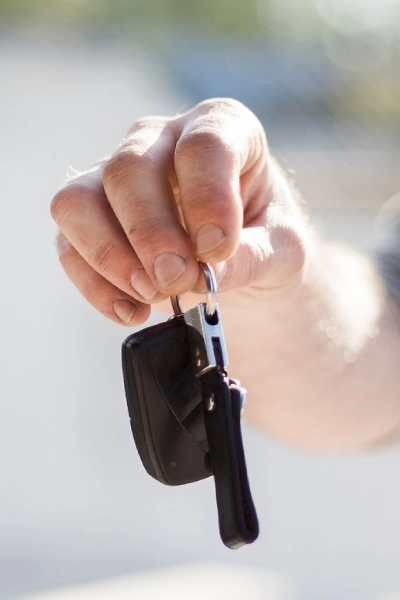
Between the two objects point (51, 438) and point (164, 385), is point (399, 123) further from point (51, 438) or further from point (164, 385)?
point (164, 385)

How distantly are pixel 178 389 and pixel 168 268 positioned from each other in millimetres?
118

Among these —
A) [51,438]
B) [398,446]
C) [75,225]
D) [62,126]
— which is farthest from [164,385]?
[62,126]

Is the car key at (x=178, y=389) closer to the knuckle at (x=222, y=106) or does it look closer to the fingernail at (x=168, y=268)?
the fingernail at (x=168, y=268)

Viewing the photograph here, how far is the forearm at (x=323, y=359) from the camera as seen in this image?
1332mm

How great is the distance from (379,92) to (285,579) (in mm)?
8500

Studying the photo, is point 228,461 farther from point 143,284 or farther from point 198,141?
point 198,141

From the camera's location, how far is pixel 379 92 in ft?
32.9

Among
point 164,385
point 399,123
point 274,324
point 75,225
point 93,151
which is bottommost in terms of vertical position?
point 164,385

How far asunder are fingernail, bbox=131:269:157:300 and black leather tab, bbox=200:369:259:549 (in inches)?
3.9

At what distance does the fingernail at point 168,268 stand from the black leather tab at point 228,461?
0.30 ft


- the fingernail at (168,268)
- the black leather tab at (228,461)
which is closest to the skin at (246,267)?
the fingernail at (168,268)

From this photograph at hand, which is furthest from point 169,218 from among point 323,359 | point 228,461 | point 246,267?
point 323,359

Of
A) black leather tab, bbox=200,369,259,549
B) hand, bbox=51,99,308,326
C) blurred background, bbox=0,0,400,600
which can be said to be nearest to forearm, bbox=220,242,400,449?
blurred background, bbox=0,0,400,600

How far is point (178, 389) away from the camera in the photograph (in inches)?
31.4
